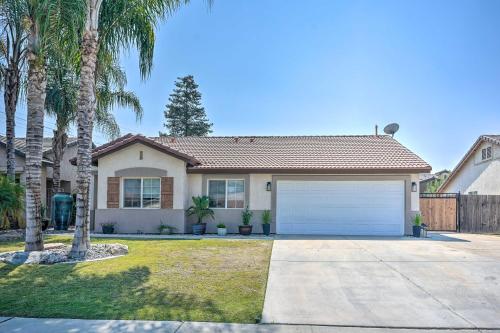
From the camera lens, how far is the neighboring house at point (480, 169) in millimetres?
21141

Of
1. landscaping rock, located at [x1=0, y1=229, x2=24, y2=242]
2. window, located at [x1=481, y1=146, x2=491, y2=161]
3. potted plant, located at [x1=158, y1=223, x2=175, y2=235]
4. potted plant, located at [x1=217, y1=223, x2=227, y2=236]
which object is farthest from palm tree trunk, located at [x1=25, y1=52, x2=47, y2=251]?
window, located at [x1=481, y1=146, x2=491, y2=161]

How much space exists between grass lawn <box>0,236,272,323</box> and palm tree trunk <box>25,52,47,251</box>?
1.54 meters

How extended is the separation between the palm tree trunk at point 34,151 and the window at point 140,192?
6475mm

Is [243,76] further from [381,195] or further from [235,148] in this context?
[381,195]

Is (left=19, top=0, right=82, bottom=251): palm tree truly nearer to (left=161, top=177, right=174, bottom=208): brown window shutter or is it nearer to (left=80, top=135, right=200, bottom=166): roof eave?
(left=80, top=135, right=200, bottom=166): roof eave

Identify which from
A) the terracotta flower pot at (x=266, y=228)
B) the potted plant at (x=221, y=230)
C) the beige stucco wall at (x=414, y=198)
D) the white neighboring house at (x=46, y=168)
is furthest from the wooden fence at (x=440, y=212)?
the white neighboring house at (x=46, y=168)

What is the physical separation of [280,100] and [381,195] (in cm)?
686

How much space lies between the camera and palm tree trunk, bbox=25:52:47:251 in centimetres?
998

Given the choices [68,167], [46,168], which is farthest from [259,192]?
[68,167]

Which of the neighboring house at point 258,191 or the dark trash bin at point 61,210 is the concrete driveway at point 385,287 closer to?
the neighboring house at point 258,191

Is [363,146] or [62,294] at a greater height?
[363,146]

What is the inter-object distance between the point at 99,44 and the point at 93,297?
7.29 metres

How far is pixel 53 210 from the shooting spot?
57.8ft

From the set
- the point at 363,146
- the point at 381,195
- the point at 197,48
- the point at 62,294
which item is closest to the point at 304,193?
the point at 381,195
